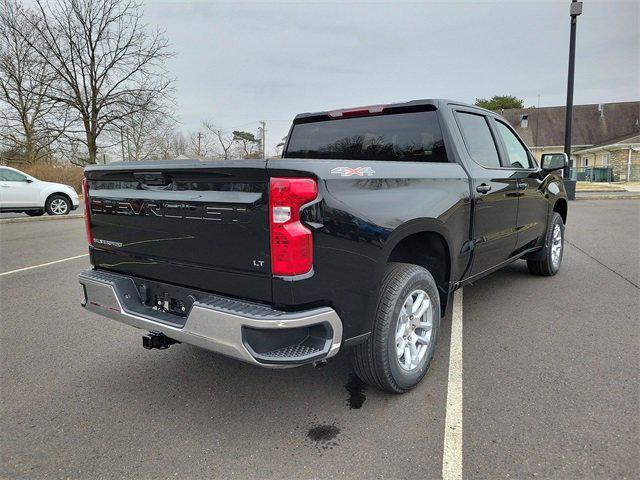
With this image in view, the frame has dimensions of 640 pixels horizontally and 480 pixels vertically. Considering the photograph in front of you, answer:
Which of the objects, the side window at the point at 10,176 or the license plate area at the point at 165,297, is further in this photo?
the side window at the point at 10,176

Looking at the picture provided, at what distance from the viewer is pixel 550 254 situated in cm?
566

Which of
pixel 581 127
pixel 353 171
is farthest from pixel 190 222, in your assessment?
pixel 581 127

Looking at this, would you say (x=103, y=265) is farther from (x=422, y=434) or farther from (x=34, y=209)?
(x=34, y=209)

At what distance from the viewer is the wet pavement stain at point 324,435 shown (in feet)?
8.10

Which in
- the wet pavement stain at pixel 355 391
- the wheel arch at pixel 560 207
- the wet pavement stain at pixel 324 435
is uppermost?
the wheel arch at pixel 560 207

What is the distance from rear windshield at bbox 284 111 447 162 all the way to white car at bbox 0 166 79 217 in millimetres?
12638

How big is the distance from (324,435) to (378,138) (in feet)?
7.81

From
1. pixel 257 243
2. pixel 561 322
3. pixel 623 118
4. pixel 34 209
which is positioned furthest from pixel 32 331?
pixel 623 118

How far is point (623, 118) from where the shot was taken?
4216 centimetres

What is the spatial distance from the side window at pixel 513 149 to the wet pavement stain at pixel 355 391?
2710mm

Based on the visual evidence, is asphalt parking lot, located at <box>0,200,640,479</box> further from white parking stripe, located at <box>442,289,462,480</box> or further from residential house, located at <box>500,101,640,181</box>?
residential house, located at <box>500,101,640,181</box>

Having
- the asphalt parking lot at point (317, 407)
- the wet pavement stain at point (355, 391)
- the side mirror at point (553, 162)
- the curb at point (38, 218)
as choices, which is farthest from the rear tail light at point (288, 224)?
the curb at point (38, 218)

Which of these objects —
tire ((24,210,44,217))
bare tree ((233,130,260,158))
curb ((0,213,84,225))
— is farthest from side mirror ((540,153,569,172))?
bare tree ((233,130,260,158))

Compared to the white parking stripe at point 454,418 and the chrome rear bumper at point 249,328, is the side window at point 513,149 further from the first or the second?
the chrome rear bumper at point 249,328
